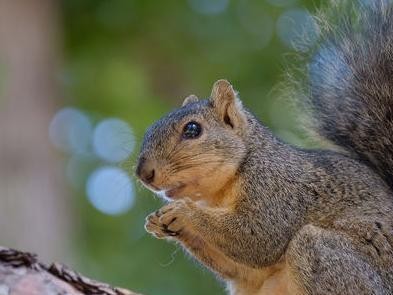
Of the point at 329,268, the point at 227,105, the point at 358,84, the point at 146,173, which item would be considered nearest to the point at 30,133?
the point at 227,105

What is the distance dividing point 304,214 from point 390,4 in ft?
2.86

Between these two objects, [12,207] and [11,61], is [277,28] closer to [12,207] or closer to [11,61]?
[11,61]

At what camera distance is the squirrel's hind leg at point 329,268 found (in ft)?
6.79

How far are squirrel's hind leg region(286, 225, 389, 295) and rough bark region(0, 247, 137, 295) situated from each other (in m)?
0.55

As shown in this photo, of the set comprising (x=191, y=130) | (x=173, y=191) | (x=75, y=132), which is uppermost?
(x=191, y=130)

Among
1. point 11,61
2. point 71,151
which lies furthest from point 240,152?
point 71,151

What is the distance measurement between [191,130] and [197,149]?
78mm

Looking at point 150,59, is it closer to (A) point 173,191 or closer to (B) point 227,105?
(B) point 227,105

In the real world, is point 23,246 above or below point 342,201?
below

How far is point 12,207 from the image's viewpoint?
3.36 m

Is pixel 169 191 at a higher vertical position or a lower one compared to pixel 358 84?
lower

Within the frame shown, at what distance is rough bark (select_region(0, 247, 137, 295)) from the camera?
190 centimetres

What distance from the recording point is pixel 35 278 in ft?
6.42

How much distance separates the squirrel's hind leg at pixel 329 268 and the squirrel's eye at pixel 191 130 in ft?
1.50
